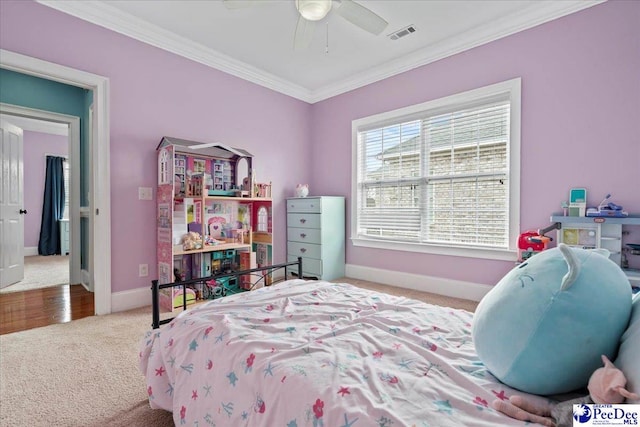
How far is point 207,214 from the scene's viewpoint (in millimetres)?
3469

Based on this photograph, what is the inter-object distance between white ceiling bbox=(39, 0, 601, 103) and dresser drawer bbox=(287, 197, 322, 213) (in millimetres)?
1660

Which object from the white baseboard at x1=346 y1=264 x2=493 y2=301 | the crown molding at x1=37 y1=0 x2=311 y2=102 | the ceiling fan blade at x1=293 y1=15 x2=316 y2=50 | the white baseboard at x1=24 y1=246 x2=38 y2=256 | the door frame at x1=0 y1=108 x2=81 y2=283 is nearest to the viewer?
→ the ceiling fan blade at x1=293 y1=15 x2=316 y2=50

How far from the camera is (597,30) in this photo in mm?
2535

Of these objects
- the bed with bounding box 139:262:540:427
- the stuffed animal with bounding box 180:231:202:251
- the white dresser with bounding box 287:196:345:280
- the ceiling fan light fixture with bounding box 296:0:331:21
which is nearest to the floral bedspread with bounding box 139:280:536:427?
the bed with bounding box 139:262:540:427

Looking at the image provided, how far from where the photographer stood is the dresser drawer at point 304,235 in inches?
159

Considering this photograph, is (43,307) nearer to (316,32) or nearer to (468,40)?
(316,32)

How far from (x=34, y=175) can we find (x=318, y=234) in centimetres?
634

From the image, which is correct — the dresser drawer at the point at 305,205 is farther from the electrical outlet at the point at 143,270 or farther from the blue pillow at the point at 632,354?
the blue pillow at the point at 632,354

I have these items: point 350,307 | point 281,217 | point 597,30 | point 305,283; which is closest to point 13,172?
point 281,217

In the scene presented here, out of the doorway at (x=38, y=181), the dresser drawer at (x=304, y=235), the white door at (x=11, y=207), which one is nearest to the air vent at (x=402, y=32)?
the dresser drawer at (x=304, y=235)

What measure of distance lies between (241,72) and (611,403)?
416 centimetres

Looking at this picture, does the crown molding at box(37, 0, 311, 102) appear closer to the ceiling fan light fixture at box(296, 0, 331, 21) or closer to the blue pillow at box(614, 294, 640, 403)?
the ceiling fan light fixture at box(296, 0, 331, 21)

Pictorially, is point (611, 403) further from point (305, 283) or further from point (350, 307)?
point (305, 283)

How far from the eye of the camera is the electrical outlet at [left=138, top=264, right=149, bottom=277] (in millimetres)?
3090
